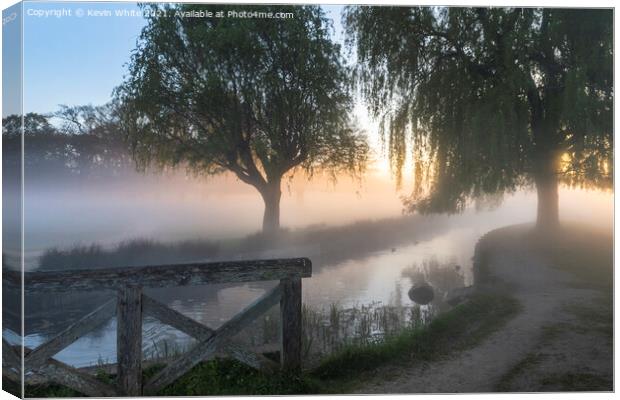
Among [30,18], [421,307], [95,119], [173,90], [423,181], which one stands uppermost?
[30,18]

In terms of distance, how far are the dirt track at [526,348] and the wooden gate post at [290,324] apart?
1.01 m

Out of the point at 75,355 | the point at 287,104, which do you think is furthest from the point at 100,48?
the point at 75,355

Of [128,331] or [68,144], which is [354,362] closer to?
[128,331]

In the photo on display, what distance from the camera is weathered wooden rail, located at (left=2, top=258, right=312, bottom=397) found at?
279 inches

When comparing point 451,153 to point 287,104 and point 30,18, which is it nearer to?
point 287,104

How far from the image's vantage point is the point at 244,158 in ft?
29.3

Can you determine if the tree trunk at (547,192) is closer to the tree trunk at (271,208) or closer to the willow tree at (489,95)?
the willow tree at (489,95)

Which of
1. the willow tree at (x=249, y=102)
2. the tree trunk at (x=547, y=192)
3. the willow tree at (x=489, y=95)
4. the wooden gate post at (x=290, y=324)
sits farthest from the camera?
the tree trunk at (x=547, y=192)

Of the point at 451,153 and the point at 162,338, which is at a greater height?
the point at 451,153

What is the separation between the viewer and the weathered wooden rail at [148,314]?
279 inches

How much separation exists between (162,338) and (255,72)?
168 inches

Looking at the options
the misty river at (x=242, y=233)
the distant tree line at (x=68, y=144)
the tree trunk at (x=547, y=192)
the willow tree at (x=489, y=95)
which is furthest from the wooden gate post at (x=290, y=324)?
the tree trunk at (x=547, y=192)

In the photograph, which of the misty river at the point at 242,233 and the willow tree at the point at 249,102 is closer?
the misty river at the point at 242,233

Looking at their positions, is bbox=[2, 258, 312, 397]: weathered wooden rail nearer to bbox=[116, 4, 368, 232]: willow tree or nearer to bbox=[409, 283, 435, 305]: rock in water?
bbox=[116, 4, 368, 232]: willow tree
